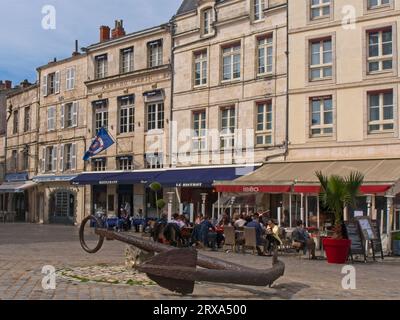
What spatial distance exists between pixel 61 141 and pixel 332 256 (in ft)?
75.9

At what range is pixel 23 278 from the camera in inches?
365

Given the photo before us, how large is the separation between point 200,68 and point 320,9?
6394 millimetres

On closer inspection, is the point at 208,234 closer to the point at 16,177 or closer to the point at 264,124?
the point at 264,124

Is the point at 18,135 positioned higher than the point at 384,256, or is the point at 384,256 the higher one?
the point at 18,135

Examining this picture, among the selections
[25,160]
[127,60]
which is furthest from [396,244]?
[25,160]

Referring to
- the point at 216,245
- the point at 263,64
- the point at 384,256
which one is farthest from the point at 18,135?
the point at 384,256

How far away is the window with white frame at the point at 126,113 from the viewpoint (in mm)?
28797

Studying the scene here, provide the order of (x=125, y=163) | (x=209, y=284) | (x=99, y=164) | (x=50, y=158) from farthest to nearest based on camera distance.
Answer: (x=50, y=158)
(x=99, y=164)
(x=125, y=163)
(x=209, y=284)

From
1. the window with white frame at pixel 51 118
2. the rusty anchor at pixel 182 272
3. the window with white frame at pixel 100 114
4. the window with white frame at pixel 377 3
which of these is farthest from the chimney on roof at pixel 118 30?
the rusty anchor at pixel 182 272

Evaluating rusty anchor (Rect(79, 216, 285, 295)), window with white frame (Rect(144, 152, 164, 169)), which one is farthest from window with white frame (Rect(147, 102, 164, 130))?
rusty anchor (Rect(79, 216, 285, 295))

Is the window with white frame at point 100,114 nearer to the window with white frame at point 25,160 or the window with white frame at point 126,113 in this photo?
the window with white frame at point 126,113

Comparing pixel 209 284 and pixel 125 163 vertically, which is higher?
pixel 125 163

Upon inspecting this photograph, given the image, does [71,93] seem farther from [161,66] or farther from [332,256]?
[332,256]

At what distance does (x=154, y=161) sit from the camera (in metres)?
27.1
